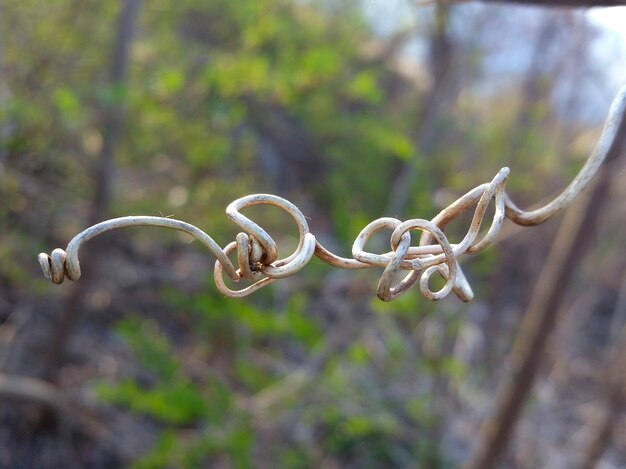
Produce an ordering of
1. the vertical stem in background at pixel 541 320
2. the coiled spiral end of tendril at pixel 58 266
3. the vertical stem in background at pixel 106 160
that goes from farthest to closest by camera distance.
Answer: the vertical stem in background at pixel 106 160 → the vertical stem in background at pixel 541 320 → the coiled spiral end of tendril at pixel 58 266

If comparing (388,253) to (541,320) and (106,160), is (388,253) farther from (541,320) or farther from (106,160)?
(106,160)

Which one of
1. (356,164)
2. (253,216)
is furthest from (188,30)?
(356,164)

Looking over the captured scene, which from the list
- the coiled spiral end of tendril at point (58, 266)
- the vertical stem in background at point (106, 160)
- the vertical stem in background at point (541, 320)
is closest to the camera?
the coiled spiral end of tendril at point (58, 266)

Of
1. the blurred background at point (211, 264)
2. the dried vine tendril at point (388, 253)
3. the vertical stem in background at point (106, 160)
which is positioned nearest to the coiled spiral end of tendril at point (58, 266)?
the dried vine tendril at point (388, 253)

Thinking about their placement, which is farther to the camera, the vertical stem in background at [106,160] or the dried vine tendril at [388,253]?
the vertical stem in background at [106,160]

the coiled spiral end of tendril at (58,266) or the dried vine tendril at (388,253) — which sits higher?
the dried vine tendril at (388,253)

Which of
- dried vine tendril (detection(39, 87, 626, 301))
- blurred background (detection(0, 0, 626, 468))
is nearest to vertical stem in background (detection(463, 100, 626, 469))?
blurred background (detection(0, 0, 626, 468))

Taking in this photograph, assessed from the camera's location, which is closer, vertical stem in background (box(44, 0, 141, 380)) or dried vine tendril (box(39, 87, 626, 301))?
dried vine tendril (box(39, 87, 626, 301))

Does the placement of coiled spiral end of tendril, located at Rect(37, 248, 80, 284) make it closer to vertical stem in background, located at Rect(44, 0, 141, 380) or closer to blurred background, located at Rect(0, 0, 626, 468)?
blurred background, located at Rect(0, 0, 626, 468)

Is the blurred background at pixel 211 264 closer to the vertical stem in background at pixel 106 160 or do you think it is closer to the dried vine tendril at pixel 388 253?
the vertical stem in background at pixel 106 160
